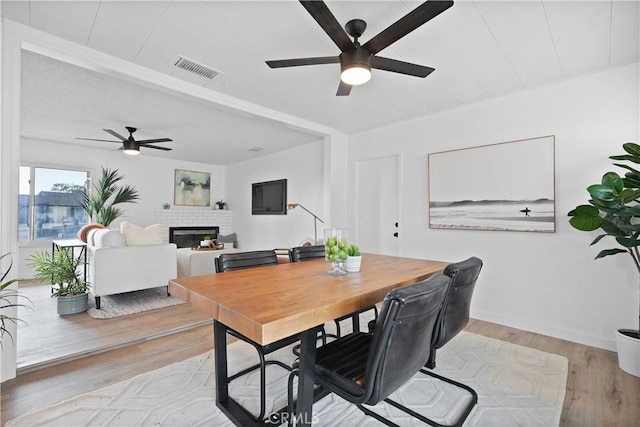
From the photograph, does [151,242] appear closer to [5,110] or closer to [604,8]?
[5,110]

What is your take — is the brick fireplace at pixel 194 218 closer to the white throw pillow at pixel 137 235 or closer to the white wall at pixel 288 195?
the white wall at pixel 288 195

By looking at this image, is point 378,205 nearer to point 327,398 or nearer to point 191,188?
point 327,398

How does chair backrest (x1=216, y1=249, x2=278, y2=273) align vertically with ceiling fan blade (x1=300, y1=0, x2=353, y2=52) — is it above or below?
below

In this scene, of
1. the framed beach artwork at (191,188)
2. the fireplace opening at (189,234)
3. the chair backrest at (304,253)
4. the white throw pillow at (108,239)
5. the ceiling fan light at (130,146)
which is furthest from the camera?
the framed beach artwork at (191,188)

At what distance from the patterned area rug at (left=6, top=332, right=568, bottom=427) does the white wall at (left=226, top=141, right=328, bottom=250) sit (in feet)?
9.66

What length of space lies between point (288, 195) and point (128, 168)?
3.52 metres

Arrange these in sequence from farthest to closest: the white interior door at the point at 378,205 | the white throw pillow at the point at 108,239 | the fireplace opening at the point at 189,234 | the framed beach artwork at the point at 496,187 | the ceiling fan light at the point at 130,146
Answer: the fireplace opening at the point at 189,234, the ceiling fan light at the point at 130,146, the white interior door at the point at 378,205, the white throw pillow at the point at 108,239, the framed beach artwork at the point at 496,187

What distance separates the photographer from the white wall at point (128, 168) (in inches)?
207

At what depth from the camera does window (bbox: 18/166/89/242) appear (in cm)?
526

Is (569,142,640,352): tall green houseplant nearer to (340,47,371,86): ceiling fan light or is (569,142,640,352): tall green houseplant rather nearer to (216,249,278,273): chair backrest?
(340,47,371,86): ceiling fan light

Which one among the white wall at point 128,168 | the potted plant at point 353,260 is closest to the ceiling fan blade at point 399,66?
the potted plant at point 353,260

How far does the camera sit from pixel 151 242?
3.82 metres

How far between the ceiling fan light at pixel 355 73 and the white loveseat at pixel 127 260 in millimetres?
3149

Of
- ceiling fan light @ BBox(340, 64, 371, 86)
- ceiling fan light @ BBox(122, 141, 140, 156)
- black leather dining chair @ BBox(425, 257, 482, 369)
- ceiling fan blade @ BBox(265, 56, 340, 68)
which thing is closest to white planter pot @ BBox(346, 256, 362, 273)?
black leather dining chair @ BBox(425, 257, 482, 369)
